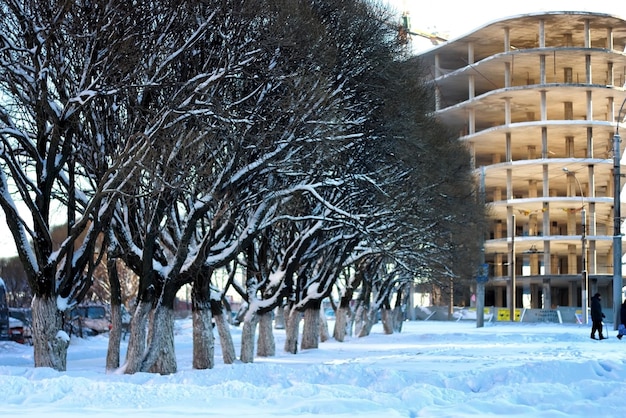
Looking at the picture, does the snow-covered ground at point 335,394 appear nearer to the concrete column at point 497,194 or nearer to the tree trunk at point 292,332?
the tree trunk at point 292,332

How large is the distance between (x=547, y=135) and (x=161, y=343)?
78881 millimetres

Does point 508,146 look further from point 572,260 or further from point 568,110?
point 572,260

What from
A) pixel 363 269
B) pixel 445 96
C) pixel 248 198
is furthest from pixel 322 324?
pixel 445 96

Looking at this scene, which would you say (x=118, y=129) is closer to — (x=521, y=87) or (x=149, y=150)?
(x=149, y=150)

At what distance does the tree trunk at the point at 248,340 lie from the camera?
27.2 meters

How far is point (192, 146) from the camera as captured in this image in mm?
20922

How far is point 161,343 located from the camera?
22.4m

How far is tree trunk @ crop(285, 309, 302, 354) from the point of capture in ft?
109

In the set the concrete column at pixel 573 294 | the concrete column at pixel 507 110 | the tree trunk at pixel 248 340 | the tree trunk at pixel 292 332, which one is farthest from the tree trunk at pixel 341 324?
the concrete column at pixel 573 294

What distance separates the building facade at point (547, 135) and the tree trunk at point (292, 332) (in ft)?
195

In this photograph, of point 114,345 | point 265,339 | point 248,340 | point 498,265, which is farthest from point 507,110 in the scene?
point 114,345

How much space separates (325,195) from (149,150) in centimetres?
1164

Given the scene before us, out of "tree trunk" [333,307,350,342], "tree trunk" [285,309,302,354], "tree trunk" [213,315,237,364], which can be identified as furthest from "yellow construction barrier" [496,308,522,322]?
"tree trunk" [213,315,237,364]

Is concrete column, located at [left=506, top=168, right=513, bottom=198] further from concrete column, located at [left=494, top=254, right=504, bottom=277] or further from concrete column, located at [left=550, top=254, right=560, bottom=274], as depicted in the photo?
concrete column, located at [left=494, top=254, right=504, bottom=277]
